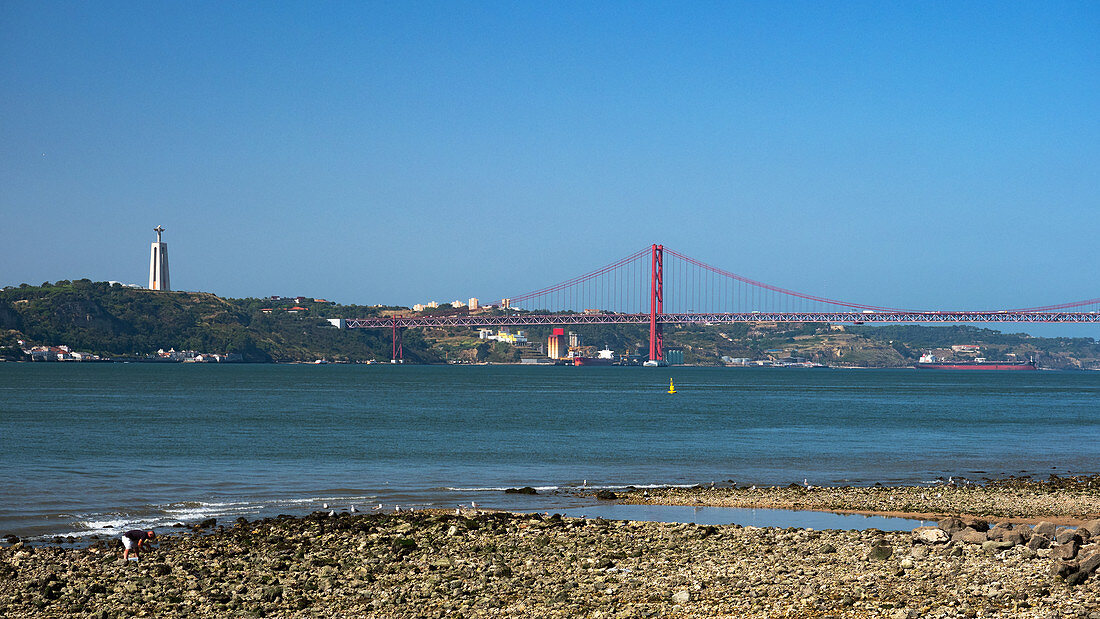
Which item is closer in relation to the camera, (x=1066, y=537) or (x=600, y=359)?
(x=1066, y=537)

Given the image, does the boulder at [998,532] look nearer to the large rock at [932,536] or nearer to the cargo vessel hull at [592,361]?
the large rock at [932,536]

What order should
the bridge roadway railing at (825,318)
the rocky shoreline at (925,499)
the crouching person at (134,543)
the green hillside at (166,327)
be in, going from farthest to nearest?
the green hillside at (166,327)
the bridge roadway railing at (825,318)
the rocky shoreline at (925,499)
the crouching person at (134,543)

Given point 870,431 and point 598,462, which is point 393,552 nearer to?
point 598,462

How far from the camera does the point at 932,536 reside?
10.7m

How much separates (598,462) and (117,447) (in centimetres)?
1102

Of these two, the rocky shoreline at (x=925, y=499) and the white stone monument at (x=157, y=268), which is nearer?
the rocky shoreline at (x=925, y=499)

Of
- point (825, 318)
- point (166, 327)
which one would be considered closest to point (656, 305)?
point (825, 318)

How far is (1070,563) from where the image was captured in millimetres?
9250

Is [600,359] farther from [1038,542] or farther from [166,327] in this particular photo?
[1038,542]

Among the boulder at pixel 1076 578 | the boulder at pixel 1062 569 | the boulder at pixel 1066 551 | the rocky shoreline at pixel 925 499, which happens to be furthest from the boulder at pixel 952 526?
the rocky shoreline at pixel 925 499

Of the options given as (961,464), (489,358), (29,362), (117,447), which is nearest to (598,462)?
(961,464)

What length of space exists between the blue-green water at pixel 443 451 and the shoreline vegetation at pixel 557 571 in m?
2.84

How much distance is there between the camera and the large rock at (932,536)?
10.7 metres

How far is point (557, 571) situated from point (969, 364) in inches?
7681
